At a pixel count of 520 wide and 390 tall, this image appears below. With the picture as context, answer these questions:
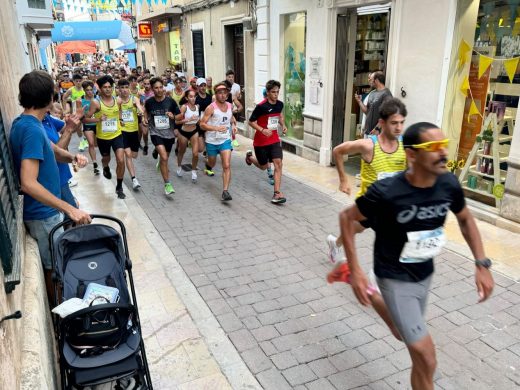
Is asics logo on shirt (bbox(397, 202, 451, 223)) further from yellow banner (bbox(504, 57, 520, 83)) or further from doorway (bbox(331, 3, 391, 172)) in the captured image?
doorway (bbox(331, 3, 391, 172))

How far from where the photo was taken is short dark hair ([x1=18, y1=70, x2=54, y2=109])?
10.8ft

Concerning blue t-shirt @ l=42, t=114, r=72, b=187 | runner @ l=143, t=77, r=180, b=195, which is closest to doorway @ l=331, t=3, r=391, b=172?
runner @ l=143, t=77, r=180, b=195

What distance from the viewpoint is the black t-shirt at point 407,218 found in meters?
2.57

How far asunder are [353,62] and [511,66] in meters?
3.59

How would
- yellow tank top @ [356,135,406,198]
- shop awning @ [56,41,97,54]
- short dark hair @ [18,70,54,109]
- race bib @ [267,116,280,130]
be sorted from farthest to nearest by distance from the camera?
shop awning @ [56,41,97,54] → race bib @ [267,116,280,130] → yellow tank top @ [356,135,406,198] → short dark hair @ [18,70,54,109]

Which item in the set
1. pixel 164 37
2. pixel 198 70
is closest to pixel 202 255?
pixel 198 70

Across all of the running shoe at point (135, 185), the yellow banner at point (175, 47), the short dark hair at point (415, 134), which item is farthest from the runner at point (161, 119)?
the yellow banner at point (175, 47)

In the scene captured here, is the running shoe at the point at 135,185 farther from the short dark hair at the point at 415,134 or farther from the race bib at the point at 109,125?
the short dark hair at the point at 415,134

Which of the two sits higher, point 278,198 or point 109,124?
point 109,124

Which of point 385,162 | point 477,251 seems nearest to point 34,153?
point 385,162

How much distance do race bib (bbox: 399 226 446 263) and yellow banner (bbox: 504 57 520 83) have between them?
14.5 ft

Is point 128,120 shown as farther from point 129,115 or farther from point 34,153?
point 34,153

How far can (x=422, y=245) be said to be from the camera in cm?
263

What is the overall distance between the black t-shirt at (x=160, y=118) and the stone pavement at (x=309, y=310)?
179 cm
